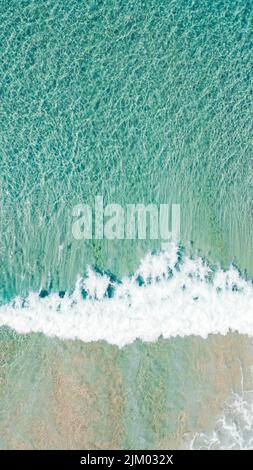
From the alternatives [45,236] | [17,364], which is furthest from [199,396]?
[45,236]

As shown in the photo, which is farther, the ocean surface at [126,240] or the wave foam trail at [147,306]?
the wave foam trail at [147,306]
